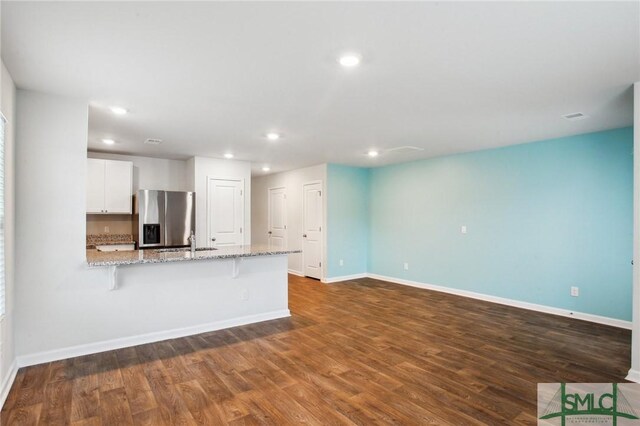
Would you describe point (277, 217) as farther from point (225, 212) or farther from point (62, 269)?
point (62, 269)

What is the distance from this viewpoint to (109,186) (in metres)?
5.12

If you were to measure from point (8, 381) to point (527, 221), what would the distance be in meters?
5.92

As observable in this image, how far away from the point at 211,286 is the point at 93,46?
2.61m

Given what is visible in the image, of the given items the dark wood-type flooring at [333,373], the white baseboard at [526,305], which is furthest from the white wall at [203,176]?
the white baseboard at [526,305]

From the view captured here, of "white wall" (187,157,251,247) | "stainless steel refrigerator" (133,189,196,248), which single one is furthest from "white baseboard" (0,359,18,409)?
"white wall" (187,157,251,247)

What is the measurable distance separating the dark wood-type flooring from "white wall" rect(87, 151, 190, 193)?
339 cm

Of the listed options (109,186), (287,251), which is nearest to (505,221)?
(287,251)

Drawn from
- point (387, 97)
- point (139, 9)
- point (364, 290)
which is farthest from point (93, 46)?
point (364, 290)

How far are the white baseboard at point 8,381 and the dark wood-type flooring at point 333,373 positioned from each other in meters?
0.04

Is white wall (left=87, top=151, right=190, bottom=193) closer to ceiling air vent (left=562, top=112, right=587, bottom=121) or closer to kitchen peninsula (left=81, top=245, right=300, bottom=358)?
kitchen peninsula (left=81, top=245, right=300, bottom=358)

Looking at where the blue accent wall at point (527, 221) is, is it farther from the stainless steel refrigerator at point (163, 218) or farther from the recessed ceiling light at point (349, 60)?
the stainless steel refrigerator at point (163, 218)

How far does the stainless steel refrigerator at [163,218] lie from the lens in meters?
5.23

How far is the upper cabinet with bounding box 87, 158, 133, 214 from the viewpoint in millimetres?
4969

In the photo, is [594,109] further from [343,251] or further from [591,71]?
[343,251]
